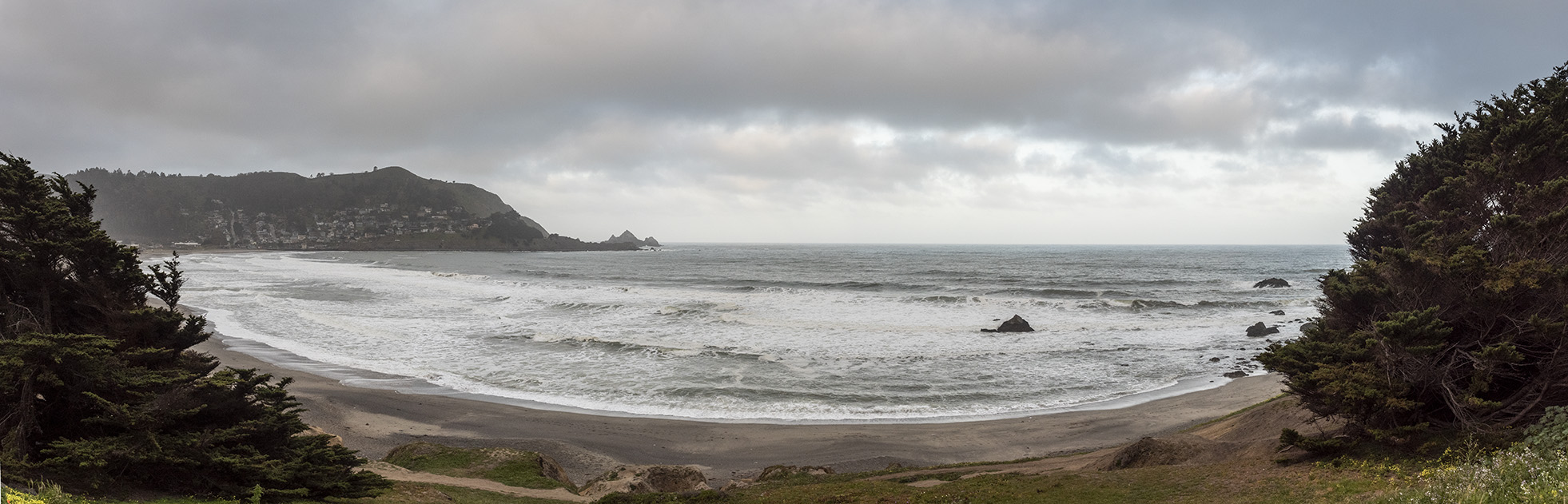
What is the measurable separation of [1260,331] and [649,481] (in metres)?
37.5

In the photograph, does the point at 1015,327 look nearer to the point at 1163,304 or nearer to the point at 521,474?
the point at 1163,304

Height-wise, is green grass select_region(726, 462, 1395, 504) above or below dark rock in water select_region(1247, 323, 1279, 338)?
above

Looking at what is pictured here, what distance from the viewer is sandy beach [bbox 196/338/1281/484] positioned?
1616cm

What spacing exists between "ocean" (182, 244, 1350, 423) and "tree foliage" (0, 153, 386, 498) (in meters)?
12.0

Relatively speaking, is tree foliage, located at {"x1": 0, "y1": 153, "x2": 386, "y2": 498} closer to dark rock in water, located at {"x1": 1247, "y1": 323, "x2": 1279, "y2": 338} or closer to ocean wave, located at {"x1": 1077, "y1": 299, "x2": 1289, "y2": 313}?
dark rock in water, located at {"x1": 1247, "y1": 323, "x2": 1279, "y2": 338}

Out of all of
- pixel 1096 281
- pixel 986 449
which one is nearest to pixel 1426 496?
pixel 986 449

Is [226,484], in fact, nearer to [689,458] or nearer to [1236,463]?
[689,458]

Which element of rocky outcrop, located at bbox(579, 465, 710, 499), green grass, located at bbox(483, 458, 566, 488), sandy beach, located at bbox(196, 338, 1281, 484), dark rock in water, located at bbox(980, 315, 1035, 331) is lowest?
sandy beach, located at bbox(196, 338, 1281, 484)

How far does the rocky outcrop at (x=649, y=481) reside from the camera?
1241 centimetres

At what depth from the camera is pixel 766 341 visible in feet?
106

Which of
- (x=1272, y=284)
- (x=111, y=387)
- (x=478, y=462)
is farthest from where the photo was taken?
(x=1272, y=284)

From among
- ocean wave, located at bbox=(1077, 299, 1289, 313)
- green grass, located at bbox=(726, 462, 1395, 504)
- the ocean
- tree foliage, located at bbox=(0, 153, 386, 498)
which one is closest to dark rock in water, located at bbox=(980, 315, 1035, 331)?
the ocean

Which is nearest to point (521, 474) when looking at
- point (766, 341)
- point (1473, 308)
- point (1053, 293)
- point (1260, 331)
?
point (1473, 308)

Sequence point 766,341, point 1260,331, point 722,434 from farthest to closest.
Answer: point 1260,331, point 766,341, point 722,434
